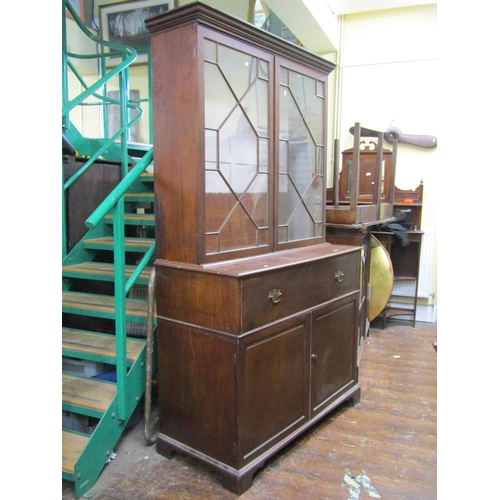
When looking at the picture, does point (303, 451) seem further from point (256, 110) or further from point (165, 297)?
point (256, 110)

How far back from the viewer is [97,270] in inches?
109

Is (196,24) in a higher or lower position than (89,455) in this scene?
higher

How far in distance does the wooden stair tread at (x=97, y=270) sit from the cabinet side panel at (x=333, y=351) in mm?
1088

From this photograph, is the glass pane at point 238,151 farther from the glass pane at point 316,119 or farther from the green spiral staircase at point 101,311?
the glass pane at point 316,119

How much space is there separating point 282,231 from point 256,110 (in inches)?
27.5

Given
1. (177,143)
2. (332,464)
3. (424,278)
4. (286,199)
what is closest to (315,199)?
(286,199)

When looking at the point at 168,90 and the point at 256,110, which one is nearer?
the point at 168,90

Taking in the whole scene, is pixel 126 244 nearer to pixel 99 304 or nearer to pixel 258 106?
pixel 99 304

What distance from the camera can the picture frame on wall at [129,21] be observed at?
5.24 meters

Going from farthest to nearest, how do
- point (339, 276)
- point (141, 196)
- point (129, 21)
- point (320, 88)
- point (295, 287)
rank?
point (129, 21)
point (141, 196)
point (320, 88)
point (339, 276)
point (295, 287)

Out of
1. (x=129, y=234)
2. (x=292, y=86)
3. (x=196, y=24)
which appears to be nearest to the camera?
(x=196, y=24)

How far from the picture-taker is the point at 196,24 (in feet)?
6.43

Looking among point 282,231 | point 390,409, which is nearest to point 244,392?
point 282,231

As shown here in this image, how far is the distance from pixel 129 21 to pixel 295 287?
4553 millimetres
